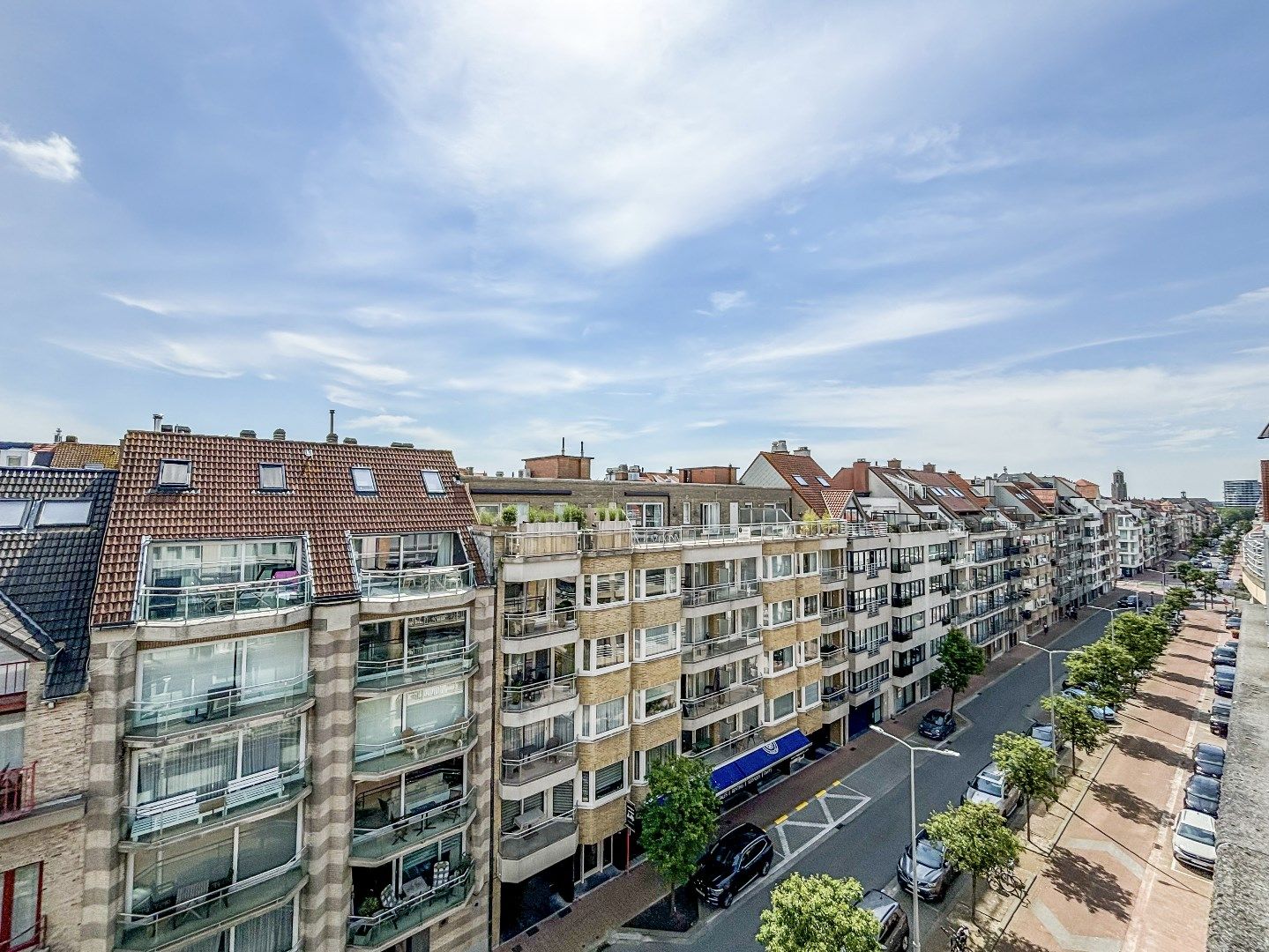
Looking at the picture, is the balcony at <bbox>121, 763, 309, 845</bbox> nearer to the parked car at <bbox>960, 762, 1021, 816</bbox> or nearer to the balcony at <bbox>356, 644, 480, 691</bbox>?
the balcony at <bbox>356, 644, 480, 691</bbox>

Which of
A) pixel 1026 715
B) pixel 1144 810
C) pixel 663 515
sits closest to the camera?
pixel 1144 810

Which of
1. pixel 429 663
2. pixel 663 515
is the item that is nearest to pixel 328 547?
pixel 429 663

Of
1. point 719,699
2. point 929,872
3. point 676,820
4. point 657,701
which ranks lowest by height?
point 929,872

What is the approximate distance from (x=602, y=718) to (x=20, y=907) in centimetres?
1669

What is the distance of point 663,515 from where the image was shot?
112 feet

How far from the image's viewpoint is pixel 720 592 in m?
29.2

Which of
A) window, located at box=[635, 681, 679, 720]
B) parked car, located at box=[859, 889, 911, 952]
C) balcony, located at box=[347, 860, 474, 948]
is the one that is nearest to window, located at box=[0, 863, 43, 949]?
balcony, located at box=[347, 860, 474, 948]

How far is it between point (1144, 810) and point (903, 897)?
1653 centimetres

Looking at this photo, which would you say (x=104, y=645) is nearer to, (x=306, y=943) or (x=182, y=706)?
(x=182, y=706)

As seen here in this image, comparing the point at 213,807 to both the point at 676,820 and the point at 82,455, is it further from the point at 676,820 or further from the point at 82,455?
the point at 82,455

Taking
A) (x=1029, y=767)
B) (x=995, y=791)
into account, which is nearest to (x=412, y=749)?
(x=1029, y=767)

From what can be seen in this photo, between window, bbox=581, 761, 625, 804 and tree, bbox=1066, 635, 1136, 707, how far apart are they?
31796 mm

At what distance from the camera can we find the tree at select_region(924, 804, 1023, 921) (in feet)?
71.7

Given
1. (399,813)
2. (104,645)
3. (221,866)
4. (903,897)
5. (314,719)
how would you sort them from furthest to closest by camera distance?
(903,897) → (399,813) → (314,719) → (221,866) → (104,645)
